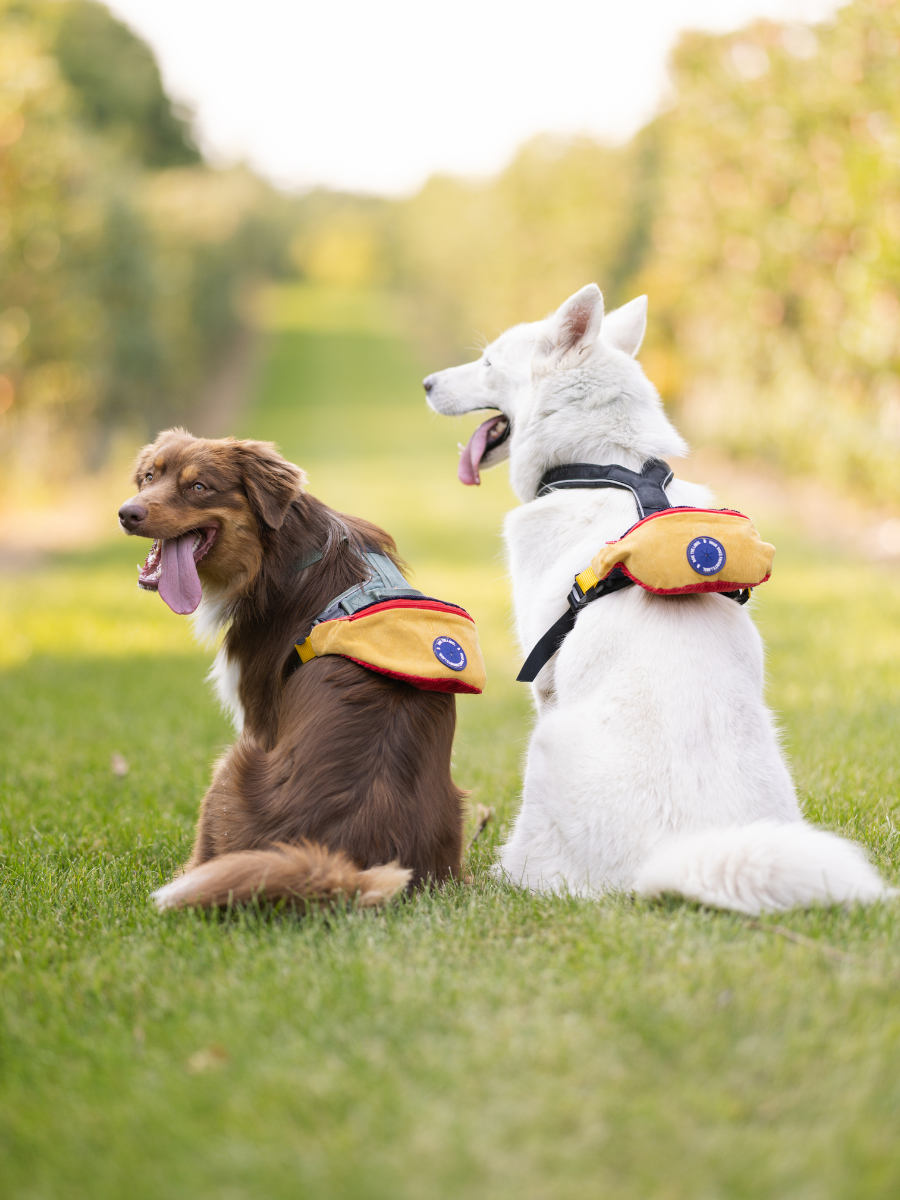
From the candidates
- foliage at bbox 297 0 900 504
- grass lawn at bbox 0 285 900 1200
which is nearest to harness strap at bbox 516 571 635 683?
grass lawn at bbox 0 285 900 1200

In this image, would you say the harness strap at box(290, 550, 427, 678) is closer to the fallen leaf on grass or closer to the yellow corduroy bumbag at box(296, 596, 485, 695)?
the yellow corduroy bumbag at box(296, 596, 485, 695)

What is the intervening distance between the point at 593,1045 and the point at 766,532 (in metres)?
11.7

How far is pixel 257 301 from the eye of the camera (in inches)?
2525

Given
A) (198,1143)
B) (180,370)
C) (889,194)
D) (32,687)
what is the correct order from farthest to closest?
(180,370) → (889,194) → (32,687) → (198,1143)

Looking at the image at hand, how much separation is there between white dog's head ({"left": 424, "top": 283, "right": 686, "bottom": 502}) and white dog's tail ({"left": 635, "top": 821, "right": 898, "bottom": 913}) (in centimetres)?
148

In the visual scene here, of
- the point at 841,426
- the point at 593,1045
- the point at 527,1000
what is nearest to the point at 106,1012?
the point at 527,1000

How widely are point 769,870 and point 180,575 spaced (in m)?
2.02

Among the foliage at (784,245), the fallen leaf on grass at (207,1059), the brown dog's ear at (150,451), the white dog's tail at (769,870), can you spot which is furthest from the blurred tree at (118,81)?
the fallen leaf on grass at (207,1059)

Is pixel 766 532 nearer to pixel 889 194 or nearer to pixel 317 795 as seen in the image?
pixel 889 194

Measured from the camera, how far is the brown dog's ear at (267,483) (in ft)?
10.6

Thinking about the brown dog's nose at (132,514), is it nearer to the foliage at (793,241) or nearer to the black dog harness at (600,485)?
the black dog harness at (600,485)

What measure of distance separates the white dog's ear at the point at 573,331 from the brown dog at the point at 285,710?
98cm

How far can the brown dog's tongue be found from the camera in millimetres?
3115

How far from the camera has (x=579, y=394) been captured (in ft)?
11.9
